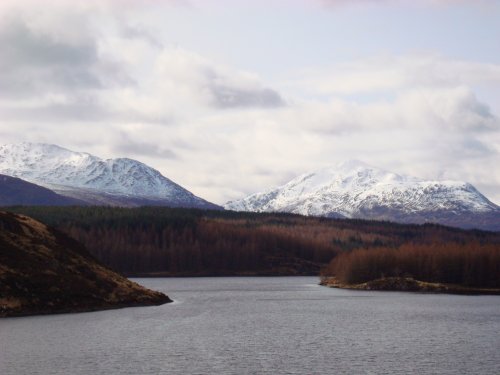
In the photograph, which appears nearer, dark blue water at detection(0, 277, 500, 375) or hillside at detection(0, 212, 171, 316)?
dark blue water at detection(0, 277, 500, 375)

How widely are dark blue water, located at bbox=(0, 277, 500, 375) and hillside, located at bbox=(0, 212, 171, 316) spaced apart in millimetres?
5042

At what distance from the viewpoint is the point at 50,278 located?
137125mm

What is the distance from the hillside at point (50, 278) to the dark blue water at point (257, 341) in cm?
504

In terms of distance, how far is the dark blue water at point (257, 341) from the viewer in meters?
83.1

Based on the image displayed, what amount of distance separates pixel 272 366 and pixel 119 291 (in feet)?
250

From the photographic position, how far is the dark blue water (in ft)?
273

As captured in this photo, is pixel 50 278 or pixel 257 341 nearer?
pixel 257 341

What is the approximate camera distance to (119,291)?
15438 centimetres

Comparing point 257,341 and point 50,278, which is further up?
point 50,278

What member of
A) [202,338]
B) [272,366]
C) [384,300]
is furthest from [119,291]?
[272,366]

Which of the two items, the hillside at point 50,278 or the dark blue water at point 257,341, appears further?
the hillside at point 50,278

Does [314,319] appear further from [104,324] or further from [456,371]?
[456,371]

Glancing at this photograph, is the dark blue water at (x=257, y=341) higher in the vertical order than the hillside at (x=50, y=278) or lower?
lower

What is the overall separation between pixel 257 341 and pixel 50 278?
48098 mm
